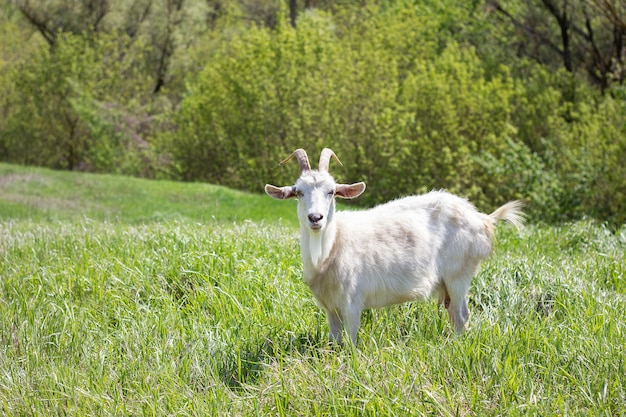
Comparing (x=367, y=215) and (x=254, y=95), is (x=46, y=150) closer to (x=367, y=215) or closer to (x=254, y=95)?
(x=254, y=95)

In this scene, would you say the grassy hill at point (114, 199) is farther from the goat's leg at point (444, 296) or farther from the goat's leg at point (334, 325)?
the goat's leg at point (334, 325)

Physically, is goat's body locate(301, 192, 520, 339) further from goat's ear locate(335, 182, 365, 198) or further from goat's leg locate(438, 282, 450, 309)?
goat's ear locate(335, 182, 365, 198)

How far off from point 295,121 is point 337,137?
1.30 metres

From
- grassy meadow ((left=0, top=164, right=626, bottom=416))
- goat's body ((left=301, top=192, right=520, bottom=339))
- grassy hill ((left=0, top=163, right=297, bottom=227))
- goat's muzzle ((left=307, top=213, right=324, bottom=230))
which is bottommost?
grassy hill ((left=0, top=163, right=297, bottom=227))

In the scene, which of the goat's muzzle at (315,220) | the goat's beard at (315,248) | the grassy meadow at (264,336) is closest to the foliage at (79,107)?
the grassy meadow at (264,336)

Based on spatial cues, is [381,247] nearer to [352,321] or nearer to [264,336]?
[352,321]

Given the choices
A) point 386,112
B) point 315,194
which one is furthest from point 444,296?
point 386,112

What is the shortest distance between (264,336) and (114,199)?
14.0 m

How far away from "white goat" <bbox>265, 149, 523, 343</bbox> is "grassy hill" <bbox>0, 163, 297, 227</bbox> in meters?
8.99

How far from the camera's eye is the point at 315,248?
4.91 m

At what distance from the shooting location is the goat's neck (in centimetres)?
490

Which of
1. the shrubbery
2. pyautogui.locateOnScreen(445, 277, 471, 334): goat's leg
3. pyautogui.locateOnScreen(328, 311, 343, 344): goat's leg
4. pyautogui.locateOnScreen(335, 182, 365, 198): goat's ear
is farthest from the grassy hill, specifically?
pyautogui.locateOnScreen(335, 182, 365, 198): goat's ear

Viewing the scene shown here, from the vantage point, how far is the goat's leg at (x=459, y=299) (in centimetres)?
553

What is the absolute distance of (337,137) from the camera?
2073 cm
